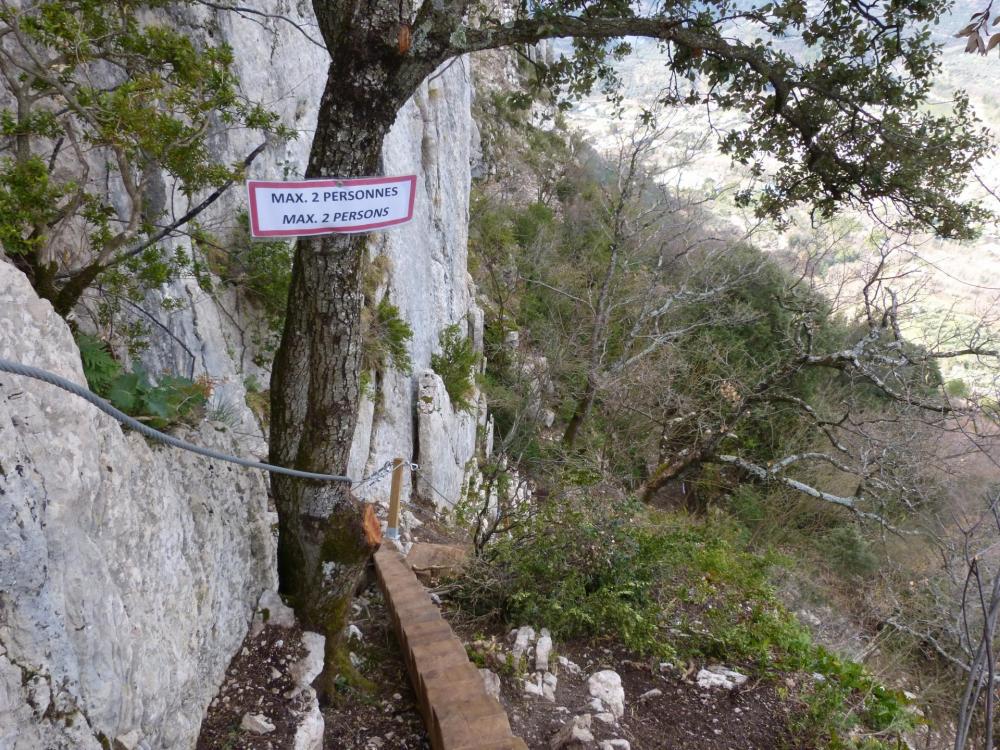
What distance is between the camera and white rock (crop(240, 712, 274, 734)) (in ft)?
8.15

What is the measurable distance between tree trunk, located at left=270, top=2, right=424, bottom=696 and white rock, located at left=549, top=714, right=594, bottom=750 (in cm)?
124

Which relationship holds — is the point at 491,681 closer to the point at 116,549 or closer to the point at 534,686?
the point at 534,686

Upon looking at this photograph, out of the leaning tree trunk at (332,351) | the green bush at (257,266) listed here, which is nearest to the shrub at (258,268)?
the green bush at (257,266)

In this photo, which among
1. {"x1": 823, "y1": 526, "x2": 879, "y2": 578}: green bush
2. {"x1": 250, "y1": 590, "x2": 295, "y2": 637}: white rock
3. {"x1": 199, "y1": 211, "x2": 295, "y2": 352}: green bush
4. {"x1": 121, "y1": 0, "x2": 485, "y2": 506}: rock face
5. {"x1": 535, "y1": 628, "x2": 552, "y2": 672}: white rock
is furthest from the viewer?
{"x1": 823, "y1": 526, "x2": 879, "y2": 578}: green bush

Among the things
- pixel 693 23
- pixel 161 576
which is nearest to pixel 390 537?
pixel 161 576

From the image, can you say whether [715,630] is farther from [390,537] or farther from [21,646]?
[21,646]

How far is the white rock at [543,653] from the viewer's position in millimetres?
3955

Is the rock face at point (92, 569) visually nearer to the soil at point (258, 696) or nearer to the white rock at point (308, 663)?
the soil at point (258, 696)

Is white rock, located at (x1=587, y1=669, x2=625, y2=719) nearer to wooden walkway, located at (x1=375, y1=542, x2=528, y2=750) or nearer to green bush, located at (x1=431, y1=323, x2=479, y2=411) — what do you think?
wooden walkway, located at (x1=375, y1=542, x2=528, y2=750)

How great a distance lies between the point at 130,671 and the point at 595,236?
18.0 meters

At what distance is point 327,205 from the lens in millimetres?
2406

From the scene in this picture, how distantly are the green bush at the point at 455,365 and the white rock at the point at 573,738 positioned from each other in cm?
636

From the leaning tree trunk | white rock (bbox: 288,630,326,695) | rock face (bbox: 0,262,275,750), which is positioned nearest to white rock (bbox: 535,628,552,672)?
the leaning tree trunk

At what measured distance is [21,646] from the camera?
5.19ft
